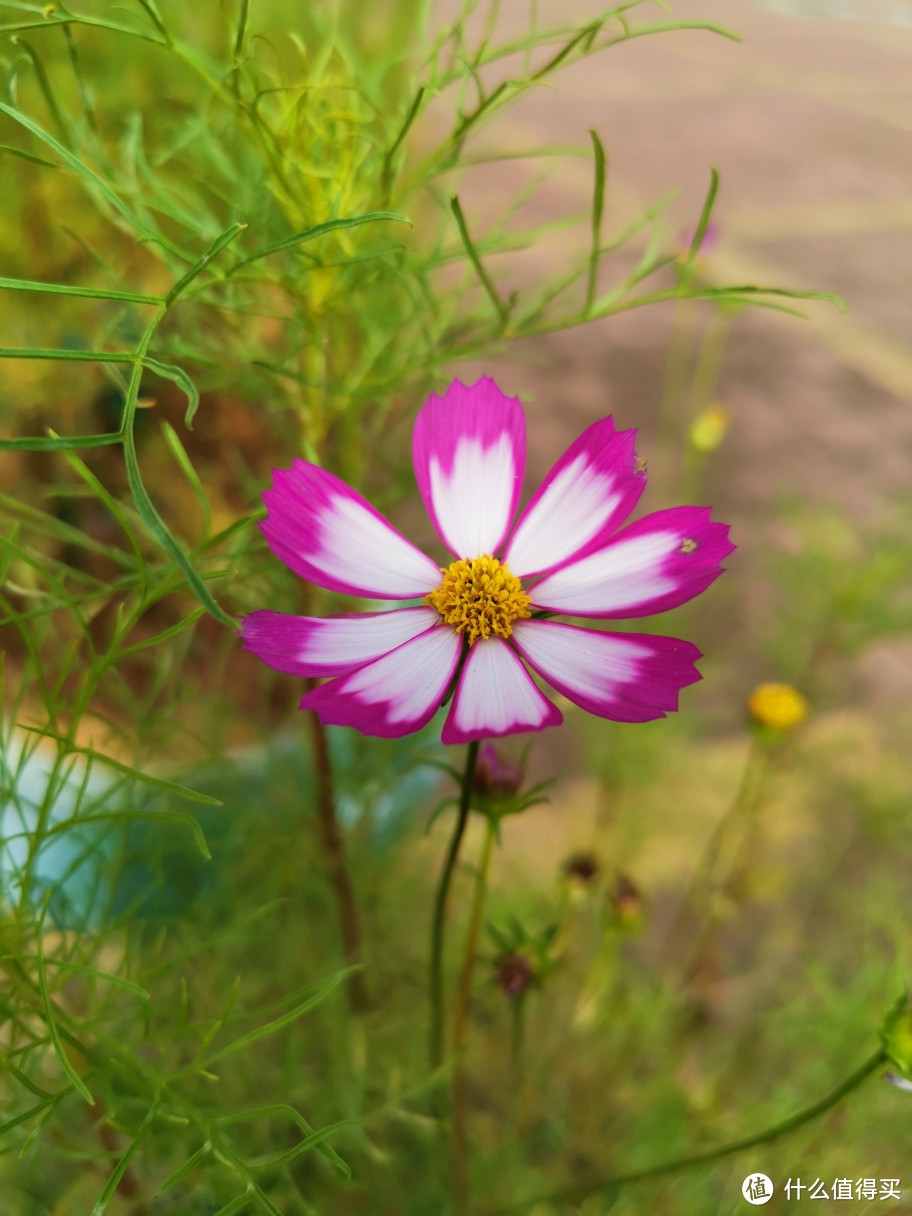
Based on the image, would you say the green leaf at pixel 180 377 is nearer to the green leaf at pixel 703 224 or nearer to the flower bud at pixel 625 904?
the green leaf at pixel 703 224

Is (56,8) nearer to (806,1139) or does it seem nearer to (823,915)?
(806,1139)

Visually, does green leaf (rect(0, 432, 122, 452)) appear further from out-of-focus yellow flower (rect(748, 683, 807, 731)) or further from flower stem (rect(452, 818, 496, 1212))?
out-of-focus yellow flower (rect(748, 683, 807, 731))

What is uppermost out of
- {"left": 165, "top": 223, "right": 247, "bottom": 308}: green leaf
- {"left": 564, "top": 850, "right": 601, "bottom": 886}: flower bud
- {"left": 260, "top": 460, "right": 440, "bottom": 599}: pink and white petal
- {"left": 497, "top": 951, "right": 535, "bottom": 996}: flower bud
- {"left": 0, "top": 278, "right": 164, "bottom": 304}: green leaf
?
{"left": 165, "top": 223, "right": 247, "bottom": 308}: green leaf

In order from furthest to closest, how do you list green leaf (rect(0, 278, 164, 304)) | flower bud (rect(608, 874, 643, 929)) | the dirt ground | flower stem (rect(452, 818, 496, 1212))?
the dirt ground < flower bud (rect(608, 874, 643, 929)) < flower stem (rect(452, 818, 496, 1212)) < green leaf (rect(0, 278, 164, 304))

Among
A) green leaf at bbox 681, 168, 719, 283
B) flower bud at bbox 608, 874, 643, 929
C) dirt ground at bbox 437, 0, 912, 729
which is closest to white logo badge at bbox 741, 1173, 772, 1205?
flower bud at bbox 608, 874, 643, 929

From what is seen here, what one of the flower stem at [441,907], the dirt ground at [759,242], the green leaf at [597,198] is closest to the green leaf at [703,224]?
the green leaf at [597,198]

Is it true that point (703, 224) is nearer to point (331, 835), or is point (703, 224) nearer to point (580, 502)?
point (580, 502)

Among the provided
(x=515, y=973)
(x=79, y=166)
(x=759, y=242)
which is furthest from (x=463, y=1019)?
(x=759, y=242)

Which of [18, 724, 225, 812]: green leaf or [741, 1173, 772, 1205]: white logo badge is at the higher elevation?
[18, 724, 225, 812]: green leaf
